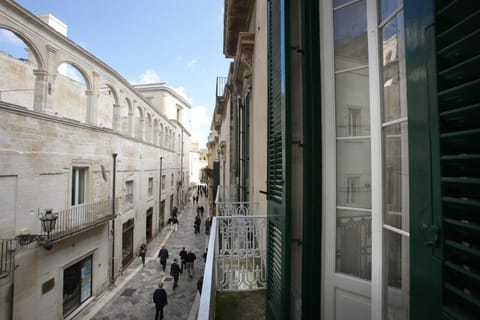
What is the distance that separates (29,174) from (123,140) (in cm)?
608

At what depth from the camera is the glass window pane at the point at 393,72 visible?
125 cm

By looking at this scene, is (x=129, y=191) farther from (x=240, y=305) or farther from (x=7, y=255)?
(x=240, y=305)

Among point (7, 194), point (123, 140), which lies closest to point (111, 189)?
point (123, 140)

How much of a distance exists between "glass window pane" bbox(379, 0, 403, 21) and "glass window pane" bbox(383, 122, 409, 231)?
0.63 metres

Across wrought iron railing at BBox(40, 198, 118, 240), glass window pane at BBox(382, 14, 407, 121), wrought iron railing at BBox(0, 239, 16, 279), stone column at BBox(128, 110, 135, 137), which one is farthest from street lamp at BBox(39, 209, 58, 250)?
glass window pane at BBox(382, 14, 407, 121)

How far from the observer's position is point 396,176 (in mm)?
1308

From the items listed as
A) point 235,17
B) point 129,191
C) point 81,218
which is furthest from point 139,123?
point 235,17

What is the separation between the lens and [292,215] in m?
1.90

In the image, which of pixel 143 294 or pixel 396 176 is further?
pixel 143 294

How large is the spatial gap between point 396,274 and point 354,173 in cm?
62

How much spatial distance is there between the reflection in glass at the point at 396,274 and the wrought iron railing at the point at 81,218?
9327 millimetres

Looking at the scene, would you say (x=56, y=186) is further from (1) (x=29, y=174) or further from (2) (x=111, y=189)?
(2) (x=111, y=189)

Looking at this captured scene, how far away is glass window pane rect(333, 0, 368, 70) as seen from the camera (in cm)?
156

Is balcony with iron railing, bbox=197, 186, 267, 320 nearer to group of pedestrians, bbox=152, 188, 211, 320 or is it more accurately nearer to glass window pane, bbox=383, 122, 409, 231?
glass window pane, bbox=383, 122, 409, 231
